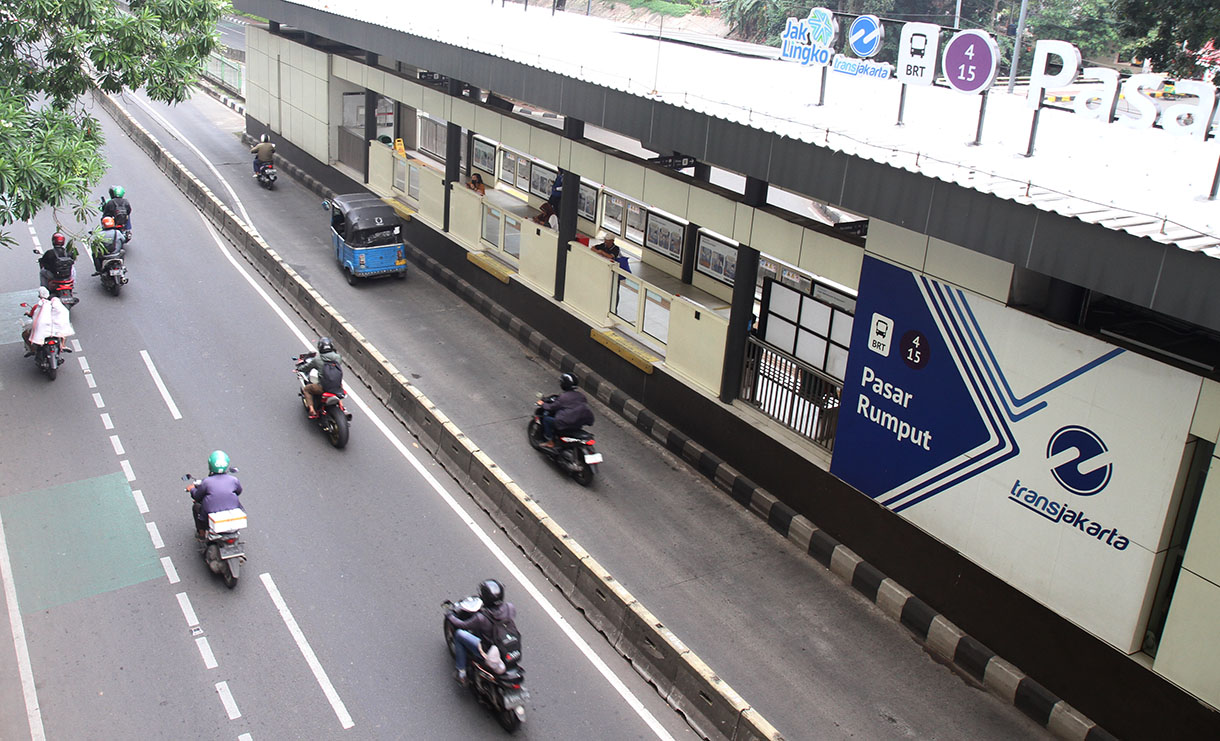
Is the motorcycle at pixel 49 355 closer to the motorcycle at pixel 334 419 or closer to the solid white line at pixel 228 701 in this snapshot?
the motorcycle at pixel 334 419

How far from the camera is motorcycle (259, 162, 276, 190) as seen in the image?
28953 mm

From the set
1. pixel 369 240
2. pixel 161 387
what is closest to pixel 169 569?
pixel 161 387

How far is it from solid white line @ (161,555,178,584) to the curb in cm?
394

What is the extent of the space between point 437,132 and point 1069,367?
1903 centimetres

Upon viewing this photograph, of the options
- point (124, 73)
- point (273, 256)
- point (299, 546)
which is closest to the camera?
point (299, 546)

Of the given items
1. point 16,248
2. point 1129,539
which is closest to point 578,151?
point 1129,539

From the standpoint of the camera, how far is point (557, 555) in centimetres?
1252

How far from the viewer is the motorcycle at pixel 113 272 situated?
797 inches

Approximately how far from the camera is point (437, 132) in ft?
84.9

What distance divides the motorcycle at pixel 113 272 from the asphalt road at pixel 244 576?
7.00 feet

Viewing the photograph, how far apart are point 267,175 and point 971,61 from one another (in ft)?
75.4

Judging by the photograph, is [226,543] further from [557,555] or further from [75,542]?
[557,555]

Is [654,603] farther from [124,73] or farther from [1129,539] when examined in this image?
[124,73]

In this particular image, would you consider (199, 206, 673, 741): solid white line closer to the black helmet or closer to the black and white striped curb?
the black helmet
